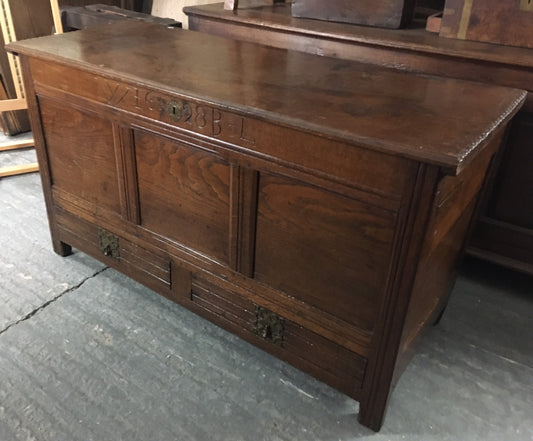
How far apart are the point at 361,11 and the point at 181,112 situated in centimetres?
90

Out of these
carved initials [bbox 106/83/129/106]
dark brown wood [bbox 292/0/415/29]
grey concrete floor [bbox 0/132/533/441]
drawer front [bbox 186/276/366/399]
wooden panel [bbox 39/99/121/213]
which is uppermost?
dark brown wood [bbox 292/0/415/29]

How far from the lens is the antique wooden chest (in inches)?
43.2

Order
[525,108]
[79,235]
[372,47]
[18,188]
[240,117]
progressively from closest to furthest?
[240,117], [525,108], [372,47], [79,235], [18,188]

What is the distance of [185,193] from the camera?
1.45m

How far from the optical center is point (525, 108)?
1.56 meters

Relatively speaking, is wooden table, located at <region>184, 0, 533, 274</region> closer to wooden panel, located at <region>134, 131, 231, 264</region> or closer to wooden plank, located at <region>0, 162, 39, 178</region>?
wooden panel, located at <region>134, 131, 231, 264</region>

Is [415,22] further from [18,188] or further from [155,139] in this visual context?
[18,188]

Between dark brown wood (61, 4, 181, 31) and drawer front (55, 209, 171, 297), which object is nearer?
drawer front (55, 209, 171, 297)

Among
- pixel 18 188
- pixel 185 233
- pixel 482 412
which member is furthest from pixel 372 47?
pixel 18 188

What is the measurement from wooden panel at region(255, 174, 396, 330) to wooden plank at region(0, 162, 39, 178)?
A: 1740mm

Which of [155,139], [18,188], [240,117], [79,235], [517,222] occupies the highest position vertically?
[240,117]

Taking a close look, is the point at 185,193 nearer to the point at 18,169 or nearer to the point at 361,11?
the point at 361,11

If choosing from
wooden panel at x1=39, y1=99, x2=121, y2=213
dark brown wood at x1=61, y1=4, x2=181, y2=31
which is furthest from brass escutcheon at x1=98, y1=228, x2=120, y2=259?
dark brown wood at x1=61, y1=4, x2=181, y2=31

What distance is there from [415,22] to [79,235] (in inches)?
58.0
